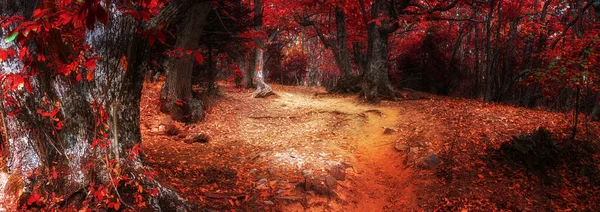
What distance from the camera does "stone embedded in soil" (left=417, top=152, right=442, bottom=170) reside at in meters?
5.74

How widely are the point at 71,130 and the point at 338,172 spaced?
4.04 m

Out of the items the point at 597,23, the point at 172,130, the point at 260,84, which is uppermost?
the point at 597,23

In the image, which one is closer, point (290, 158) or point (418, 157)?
point (418, 157)

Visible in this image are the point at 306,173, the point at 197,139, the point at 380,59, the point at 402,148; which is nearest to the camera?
the point at 306,173

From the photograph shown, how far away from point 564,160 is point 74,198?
7204 mm

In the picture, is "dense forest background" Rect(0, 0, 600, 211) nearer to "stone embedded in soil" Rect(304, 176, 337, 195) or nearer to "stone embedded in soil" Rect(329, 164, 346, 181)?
"stone embedded in soil" Rect(304, 176, 337, 195)

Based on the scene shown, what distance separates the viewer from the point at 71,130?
326 centimetres

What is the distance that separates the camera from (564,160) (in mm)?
5480

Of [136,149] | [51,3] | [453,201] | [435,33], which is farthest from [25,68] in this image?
[435,33]

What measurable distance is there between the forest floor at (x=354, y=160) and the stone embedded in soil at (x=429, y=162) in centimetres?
2

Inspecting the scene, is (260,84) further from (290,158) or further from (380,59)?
(290,158)

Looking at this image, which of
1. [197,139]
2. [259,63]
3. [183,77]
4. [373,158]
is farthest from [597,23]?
[259,63]

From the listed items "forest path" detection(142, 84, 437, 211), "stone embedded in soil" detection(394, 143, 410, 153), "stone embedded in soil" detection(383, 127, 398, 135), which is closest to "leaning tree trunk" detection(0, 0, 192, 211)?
"forest path" detection(142, 84, 437, 211)

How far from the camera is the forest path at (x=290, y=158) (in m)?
4.87
